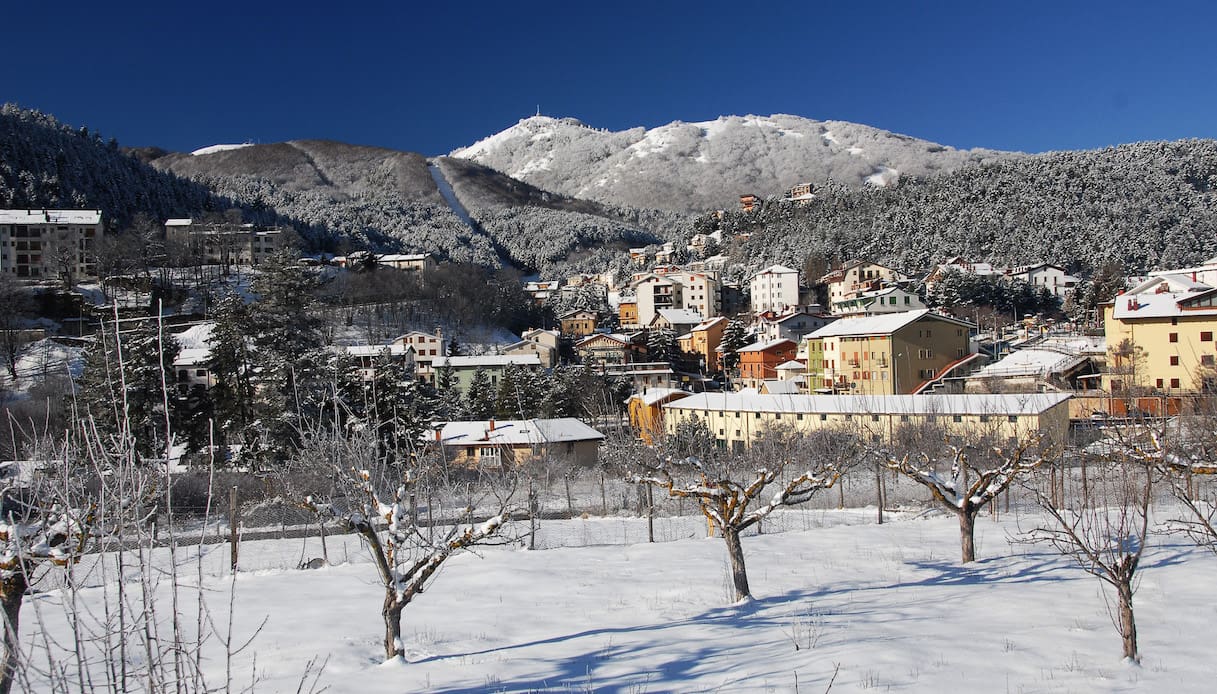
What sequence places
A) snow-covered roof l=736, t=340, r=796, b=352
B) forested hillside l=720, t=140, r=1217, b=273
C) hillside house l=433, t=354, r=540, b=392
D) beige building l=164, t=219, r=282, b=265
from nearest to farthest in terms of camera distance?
hillside house l=433, t=354, r=540, b=392 < snow-covered roof l=736, t=340, r=796, b=352 < beige building l=164, t=219, r=282, b=265 < forested hillside l=720, t=140, r=1217, b=273

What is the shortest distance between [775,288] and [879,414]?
47.8m

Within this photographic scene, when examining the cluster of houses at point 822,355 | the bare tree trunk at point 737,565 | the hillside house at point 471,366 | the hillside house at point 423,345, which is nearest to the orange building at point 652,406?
the cluster of houses at point 822,355

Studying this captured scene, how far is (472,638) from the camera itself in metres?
7.96

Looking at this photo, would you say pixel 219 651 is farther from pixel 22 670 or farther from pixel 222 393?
pixel 222 393

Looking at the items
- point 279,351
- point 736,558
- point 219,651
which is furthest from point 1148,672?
point 279,351

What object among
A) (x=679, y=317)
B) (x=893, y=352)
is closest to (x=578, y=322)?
(x=679, y=317)

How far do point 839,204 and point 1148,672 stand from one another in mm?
92539

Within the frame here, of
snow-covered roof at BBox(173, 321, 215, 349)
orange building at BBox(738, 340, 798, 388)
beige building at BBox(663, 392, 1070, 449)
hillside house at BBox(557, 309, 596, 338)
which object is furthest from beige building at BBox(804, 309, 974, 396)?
snow-covered roof at BBox(173, 321, 215, 349)

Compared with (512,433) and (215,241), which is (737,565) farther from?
(215,241)

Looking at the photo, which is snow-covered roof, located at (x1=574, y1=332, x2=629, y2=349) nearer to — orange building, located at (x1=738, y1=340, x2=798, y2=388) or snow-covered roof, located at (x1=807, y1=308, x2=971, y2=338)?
orange building, located at (x1=738, y1=340, x2=798, y2=388)

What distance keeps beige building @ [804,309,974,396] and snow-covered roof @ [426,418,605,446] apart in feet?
50.4

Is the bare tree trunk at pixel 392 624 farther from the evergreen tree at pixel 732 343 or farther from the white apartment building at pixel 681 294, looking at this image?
the white apartment building at pixel 681 294

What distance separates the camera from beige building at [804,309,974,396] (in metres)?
37.7

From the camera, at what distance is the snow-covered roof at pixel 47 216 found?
203 ft
